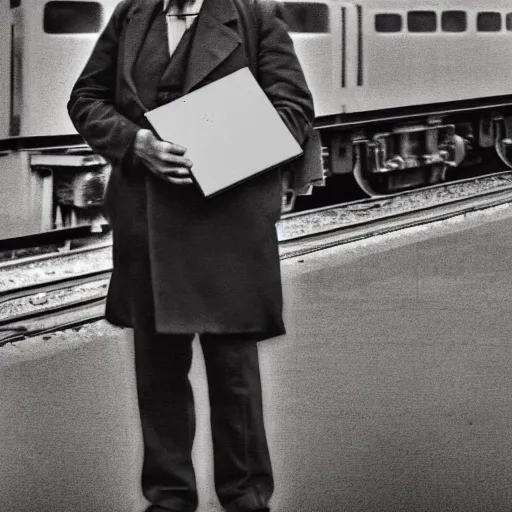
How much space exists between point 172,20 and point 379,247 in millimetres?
2137

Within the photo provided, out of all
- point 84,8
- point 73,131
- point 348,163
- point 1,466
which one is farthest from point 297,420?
point 348,163

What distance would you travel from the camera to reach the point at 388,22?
14.4 ft

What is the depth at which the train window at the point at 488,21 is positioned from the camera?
421cm

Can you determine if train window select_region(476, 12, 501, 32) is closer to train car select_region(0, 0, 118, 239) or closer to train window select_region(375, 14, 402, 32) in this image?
train window select_region(375, 14, 402, 32)

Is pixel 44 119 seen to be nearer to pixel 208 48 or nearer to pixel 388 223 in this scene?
pixel 208 48

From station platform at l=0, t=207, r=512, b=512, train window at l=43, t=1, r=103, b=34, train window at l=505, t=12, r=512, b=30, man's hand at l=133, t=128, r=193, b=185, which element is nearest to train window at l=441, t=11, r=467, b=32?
train window at l=505, t=12, r=512, b=30

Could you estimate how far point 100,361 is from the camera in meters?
3.46

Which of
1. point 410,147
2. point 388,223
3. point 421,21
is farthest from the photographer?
point 410,147

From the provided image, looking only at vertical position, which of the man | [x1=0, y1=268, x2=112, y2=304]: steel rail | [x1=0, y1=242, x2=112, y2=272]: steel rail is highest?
the man

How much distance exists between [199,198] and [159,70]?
0.34m

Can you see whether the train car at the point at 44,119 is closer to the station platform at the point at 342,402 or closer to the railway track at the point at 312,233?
the railway track at the point at 312,233

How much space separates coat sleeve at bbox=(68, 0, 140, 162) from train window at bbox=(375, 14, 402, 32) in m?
1.75

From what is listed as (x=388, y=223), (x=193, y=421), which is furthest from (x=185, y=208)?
(x=388, y=223)

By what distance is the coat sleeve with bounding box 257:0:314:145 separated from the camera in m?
2.74
